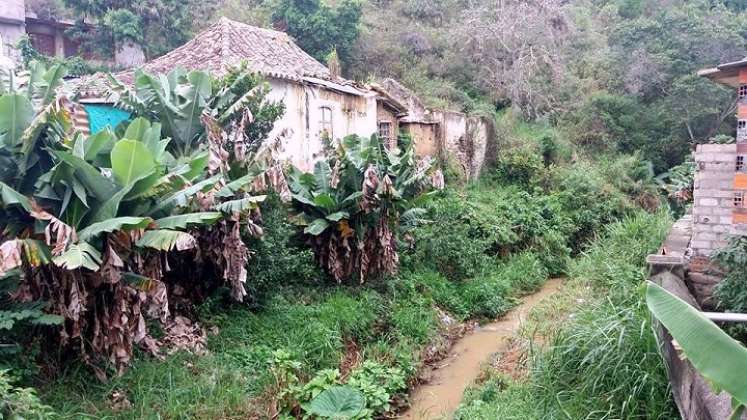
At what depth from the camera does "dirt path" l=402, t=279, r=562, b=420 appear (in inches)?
296

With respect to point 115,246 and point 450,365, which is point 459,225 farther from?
point 115,246

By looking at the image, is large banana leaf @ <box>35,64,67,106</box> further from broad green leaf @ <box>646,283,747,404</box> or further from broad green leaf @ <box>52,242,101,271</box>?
broad green leaf @ <box>646,283,747,404</box>

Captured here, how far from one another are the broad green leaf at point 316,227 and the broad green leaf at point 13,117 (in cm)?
424

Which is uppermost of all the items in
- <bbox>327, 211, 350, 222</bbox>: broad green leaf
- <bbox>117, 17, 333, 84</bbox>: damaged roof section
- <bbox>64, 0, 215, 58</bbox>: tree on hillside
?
<bbox>64, 0, 215, 58</bbox>: tree on hillside

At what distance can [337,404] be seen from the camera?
6.57 meters

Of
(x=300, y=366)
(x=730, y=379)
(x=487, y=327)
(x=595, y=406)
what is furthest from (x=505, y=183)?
(x=730, y=379)

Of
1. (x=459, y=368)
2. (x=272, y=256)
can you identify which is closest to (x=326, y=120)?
(x=272, y=256)

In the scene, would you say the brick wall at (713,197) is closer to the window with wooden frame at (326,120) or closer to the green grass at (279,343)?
the green grass at (279,343)

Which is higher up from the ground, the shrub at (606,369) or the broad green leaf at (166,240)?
the broad green leaf at (166,240)

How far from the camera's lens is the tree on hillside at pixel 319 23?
65.8 ft

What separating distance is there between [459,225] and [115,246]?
319 inches

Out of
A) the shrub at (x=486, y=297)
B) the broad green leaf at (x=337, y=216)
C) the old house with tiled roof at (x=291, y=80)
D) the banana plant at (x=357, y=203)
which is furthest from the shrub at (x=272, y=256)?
the shrub at (x=486, y=297)

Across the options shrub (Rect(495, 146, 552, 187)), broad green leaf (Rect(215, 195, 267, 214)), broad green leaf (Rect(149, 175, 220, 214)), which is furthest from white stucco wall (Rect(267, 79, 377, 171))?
shrub (Rect(495, 146, 552, 187))

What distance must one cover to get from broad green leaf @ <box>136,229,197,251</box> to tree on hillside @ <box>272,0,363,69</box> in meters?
15.4
